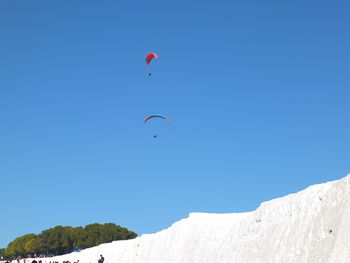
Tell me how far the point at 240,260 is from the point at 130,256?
35254 millimetres

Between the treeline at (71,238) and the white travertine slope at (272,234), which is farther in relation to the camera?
the treeline at (71,238)

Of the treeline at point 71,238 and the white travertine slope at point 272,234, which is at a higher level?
the treeline at point 71,238

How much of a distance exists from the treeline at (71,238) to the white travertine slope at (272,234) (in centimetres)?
6532

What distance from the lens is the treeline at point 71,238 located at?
138375 millimetres

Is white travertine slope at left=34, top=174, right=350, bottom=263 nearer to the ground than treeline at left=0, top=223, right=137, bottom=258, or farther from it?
nearer to the ground

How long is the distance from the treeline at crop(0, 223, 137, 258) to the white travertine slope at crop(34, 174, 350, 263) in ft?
214

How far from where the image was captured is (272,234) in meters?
46.3

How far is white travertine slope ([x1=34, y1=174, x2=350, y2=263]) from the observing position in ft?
121

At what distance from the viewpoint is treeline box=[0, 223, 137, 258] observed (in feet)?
454

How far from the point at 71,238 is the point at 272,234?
103 m

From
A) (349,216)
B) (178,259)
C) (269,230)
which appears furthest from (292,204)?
(178,259)

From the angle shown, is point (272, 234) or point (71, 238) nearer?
point (272, 234)

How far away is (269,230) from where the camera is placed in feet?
156

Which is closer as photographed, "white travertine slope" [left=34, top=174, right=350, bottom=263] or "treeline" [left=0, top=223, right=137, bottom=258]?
"white travertine slope" [left=34, top=174, right=350, bottom=263]
